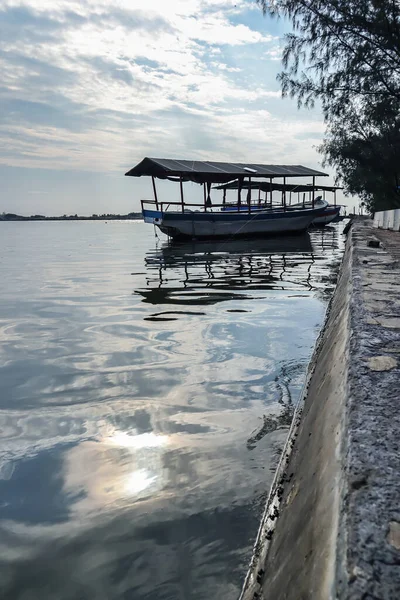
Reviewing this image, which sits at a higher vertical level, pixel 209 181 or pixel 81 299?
pixel 209 181

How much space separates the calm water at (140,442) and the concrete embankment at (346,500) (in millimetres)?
298

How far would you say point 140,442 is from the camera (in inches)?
102

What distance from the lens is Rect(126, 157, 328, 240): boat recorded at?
1992 centimetres

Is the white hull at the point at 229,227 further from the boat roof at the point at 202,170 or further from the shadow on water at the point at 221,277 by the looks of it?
the shadow on water at the point at 221,277

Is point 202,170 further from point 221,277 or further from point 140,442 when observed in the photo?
point 140,442

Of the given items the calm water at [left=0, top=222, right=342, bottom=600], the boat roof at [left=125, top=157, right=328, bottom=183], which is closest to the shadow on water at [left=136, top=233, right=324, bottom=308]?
the calm water at [left=0, top=222, right=342, bottom=600]

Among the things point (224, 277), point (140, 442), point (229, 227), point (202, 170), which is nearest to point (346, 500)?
point (140, 442)

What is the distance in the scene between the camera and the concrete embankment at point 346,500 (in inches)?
29.5

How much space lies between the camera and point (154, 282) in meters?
9.42

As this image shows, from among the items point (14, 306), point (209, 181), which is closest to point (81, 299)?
point (14, 306)

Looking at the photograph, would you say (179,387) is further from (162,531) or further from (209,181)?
(209,181)

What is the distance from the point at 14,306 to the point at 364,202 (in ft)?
102

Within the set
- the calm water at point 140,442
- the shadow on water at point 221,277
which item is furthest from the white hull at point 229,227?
the calm water at point 140,442

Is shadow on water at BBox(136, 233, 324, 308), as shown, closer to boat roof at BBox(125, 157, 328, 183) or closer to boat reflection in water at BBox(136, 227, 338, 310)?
boat reflection in water at BBox(136, 227, 338, 310)
